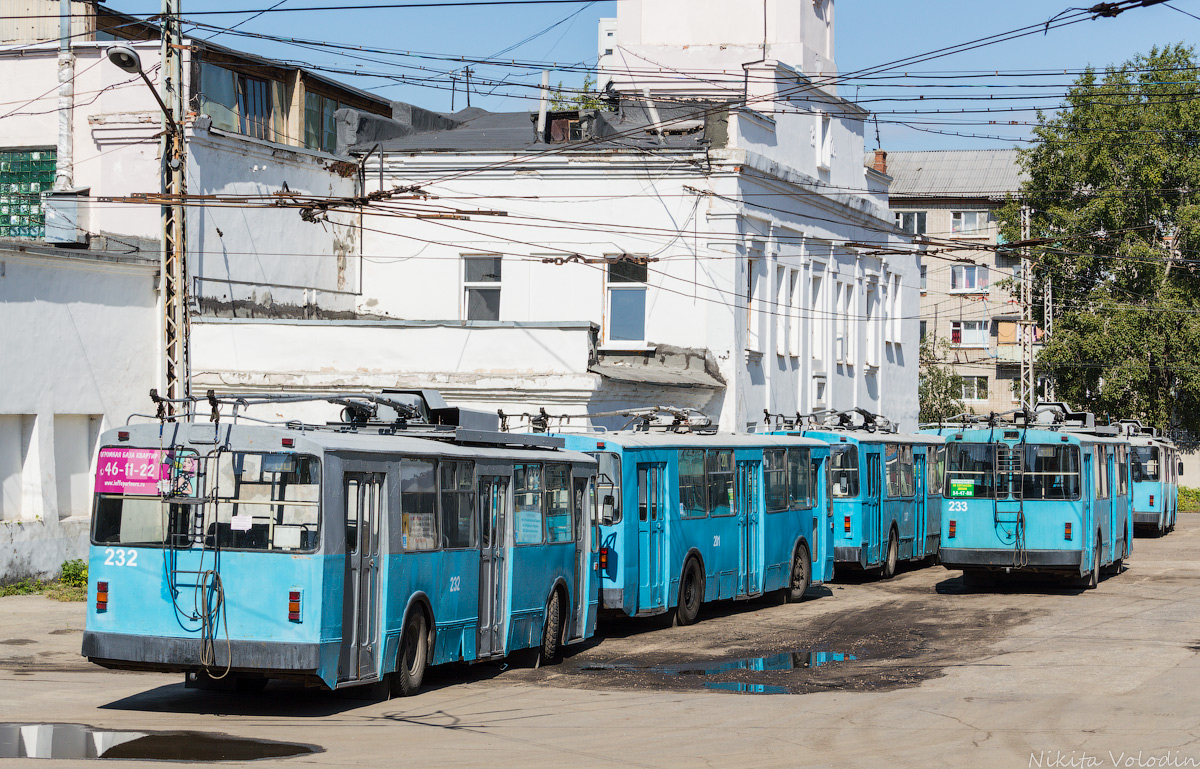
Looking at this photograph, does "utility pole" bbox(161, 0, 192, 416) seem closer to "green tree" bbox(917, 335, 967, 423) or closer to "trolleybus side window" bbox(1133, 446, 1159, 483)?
"trolleybus side window" bbox(1133, 446, 1159, 483)

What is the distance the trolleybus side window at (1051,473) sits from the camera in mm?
24109

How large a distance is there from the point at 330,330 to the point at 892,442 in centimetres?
1102

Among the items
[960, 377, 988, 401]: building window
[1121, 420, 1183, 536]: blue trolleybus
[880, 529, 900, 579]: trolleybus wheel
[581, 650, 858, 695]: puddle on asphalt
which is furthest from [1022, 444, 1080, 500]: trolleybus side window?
[960, 377, 988, 401]: building window

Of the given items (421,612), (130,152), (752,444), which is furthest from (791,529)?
(130,152)

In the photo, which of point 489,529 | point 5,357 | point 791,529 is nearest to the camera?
point 489,529

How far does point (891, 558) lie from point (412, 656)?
17250mm

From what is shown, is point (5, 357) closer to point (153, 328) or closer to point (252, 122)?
point (153, 328)

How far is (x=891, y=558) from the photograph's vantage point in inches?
1159

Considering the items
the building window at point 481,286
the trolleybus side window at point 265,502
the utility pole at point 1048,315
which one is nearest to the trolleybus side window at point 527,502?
the trolleybus side window at point 265,502

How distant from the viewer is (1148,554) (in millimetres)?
35469

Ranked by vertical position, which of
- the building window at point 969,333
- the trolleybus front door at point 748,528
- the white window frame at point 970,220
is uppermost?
the white window frame at point 970,220

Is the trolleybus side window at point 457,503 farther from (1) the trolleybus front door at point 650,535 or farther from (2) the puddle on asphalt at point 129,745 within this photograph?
(1) the trolleybus front door at point 650,535

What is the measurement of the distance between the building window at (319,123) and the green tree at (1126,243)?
31926mm

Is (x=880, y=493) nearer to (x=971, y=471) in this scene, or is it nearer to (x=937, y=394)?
(x=971, y=471)
